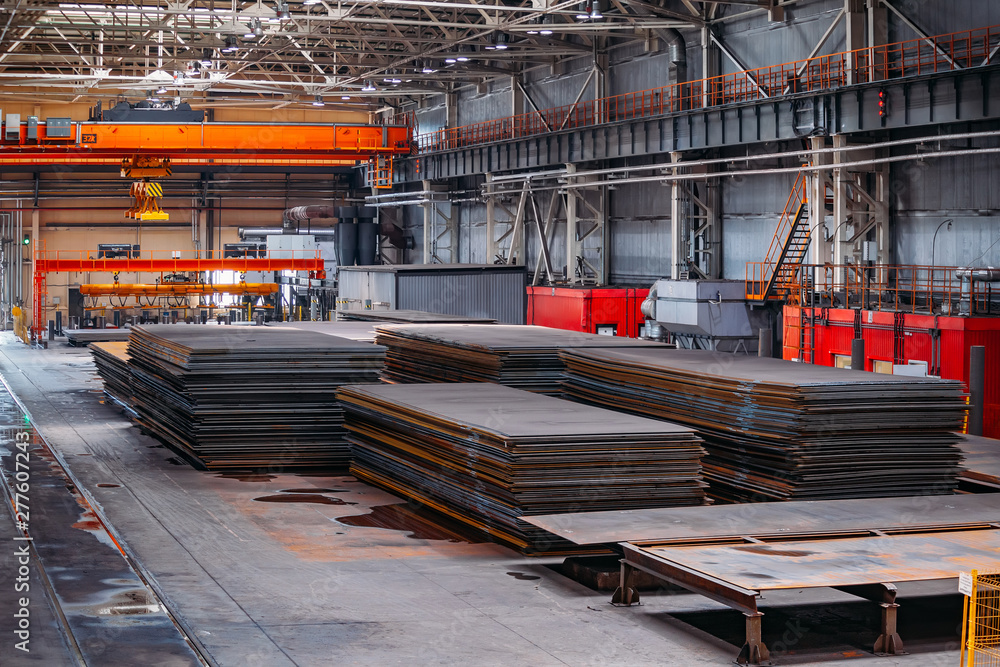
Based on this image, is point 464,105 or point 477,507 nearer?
point 477,507

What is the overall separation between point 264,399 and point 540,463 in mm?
5286

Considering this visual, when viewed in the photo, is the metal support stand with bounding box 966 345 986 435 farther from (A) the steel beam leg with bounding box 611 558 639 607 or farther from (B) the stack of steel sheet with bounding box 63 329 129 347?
(B) the stack of steel sheet with bounding box 63 329 129 347

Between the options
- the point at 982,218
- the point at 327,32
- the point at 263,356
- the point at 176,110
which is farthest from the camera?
the point at 327,32

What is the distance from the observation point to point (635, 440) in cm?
991

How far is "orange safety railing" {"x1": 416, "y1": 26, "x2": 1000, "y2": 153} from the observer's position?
23.3m

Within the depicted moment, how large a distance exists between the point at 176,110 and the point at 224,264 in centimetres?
758

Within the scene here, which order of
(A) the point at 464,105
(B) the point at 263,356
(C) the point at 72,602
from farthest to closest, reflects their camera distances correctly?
1. (A) the point at 464,105
2. (B) the point at 263,356
3. (C) the point at 72,602

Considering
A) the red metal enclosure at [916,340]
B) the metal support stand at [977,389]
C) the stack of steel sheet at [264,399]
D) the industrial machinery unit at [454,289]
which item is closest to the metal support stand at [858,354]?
the red metal enclosure at [916,340]

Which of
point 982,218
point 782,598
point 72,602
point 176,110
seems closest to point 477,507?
point 782,598

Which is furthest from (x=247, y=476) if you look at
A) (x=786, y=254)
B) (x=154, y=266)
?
(x=154, y=266)

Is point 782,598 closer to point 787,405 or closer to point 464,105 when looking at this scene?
point 787,405

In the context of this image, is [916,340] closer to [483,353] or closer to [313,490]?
[483,353]

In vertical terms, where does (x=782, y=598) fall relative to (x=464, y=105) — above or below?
below

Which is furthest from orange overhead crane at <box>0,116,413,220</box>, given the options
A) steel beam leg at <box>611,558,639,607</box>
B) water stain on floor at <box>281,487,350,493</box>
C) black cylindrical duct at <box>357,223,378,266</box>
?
steel beam leg at <box>611,558,639,607</box>
